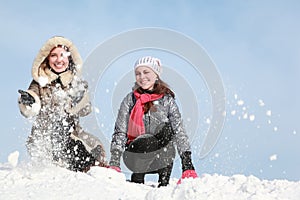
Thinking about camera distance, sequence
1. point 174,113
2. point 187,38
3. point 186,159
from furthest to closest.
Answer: point 187,38, point 174,113, point 186,159

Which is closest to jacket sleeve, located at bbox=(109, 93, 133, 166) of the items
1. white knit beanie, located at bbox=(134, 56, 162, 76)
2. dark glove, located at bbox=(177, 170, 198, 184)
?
white knit beanie, located at bbox=(134, 56, 162, 76)

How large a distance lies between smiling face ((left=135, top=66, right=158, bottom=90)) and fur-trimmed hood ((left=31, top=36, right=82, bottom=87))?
817 millimetres

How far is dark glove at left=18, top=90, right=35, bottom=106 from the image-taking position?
4766 millimetres

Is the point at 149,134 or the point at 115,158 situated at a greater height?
the point at 149,134

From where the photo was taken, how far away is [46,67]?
5125 mm

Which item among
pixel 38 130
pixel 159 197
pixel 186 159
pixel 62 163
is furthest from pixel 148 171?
pixel 159 197

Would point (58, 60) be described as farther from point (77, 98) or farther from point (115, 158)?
point (115, 158)

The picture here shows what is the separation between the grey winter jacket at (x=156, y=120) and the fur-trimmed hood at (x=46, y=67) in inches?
30.8

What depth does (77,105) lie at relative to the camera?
5.05m

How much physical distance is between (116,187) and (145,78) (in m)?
1.55

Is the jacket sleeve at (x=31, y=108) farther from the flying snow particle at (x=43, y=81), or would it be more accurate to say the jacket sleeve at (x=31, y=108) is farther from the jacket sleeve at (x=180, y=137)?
the jacket sleeve at (x=180, y=137)

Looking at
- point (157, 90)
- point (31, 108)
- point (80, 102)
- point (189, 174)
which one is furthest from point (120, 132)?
point (31, 108)

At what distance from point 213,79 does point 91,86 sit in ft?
4.70

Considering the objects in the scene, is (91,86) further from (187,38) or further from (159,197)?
Answer: (159,197)
